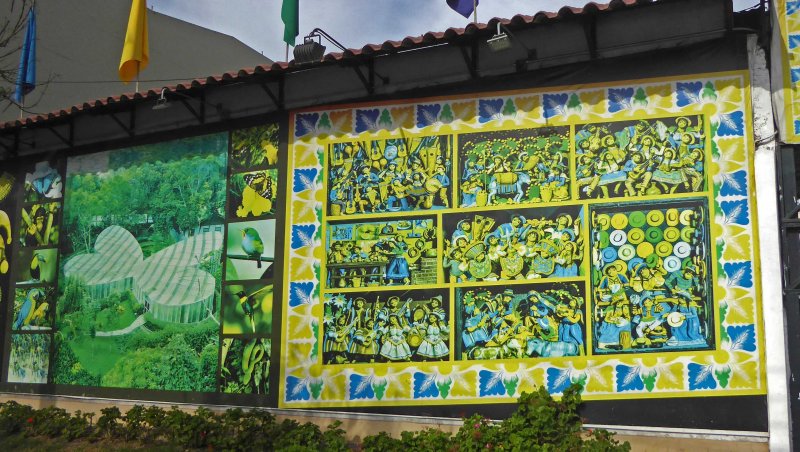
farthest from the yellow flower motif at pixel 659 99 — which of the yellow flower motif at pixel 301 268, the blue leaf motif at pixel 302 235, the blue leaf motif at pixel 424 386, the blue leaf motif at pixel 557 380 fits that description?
the yellow flower motif at pixel 301 268

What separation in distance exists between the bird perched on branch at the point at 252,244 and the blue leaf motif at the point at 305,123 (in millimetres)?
1472

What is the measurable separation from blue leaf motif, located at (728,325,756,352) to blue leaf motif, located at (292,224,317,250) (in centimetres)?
507

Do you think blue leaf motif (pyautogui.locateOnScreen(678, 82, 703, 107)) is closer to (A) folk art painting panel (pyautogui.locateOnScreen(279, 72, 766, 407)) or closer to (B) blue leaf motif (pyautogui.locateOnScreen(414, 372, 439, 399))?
(A) folk art painting panel (pyautogui.locateOnScreen(279, 72, 766, 407))

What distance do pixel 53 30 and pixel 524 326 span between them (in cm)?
1325

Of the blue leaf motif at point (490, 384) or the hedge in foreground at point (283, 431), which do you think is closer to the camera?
the hedge in foreground at point (283, 431)

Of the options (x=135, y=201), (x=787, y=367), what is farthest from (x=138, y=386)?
(x=787, y=367)

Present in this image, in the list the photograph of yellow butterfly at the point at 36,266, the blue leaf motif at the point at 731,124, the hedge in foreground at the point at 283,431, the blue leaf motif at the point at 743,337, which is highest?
the blue leaf motif at the point at 731,124

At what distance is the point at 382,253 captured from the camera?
30.7 feet

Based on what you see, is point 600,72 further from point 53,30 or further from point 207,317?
point 53,30

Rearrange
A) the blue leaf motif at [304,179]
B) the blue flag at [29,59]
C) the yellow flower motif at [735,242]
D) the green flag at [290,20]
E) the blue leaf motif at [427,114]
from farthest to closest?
the blue flag at [29,59] < the green flag at [290,20] < the blue leaf motif at [304,179] < the blue leaf motif at [427,114] < the yellow flower motif at [735,242]

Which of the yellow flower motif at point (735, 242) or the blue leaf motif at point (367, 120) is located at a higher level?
the blue leaf motif at point (367, 120)

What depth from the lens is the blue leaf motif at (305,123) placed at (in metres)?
10.1

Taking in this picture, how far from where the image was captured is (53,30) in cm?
1656

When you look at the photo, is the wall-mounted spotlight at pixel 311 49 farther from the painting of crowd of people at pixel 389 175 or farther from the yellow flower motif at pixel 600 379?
the yellow flower motif at pixel 600 379
